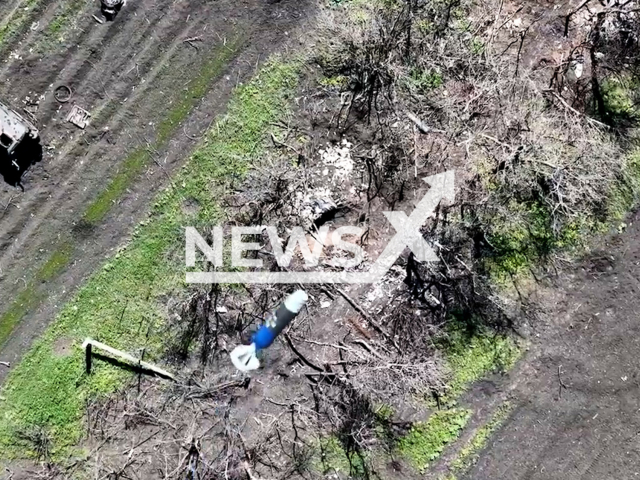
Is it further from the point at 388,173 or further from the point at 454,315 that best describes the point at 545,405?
the point at 388,173

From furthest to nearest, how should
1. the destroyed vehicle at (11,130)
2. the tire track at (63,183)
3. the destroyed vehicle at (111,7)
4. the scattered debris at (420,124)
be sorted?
the scattered debris at (420,124)
the tire track at (63,183)
the destroyed vehicle at (111,7)
the destroyed vehicle at (11,130)

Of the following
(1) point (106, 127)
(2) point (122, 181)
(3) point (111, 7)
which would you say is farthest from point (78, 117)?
(3) point (111, 7)

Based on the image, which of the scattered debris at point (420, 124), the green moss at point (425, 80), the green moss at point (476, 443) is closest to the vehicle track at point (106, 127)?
the green moss at point (425, 80)

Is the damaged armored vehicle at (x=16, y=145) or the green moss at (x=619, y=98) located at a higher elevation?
the green moss at (x=619, y=98)

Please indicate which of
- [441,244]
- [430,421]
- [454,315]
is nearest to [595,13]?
[441,244]

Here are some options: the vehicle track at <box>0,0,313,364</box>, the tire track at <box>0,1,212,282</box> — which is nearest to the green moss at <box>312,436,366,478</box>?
the vehicle track at <box>0,0,313,364</box>

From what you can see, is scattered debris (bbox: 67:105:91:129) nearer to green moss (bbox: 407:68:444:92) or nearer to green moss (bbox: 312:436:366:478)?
green moss (bbox: 407:68:444:92)

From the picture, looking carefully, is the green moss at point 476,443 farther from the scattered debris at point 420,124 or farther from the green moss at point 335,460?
the scattered debris at point 420,124

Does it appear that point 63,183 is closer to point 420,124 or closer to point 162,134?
point 162,134
